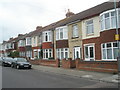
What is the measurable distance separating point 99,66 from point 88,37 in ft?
20.9

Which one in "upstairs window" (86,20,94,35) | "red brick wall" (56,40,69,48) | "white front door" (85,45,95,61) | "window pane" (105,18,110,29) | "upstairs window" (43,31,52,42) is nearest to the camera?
"window pane" (105,18,110,29)

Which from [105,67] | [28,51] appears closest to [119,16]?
[105,67]

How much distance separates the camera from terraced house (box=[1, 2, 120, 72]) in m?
19.0

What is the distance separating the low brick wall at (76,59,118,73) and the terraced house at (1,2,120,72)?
7.52 feet

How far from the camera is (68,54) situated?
2691 cm

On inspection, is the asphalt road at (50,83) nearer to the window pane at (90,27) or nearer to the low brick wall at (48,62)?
the window pane at (90,27)

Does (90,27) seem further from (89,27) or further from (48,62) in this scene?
(48,62)

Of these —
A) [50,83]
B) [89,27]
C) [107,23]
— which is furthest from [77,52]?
[50,83]

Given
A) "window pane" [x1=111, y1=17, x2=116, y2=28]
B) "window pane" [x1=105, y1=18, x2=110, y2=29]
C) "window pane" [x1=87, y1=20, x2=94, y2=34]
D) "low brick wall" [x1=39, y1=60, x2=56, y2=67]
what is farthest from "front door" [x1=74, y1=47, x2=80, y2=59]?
"window pane" [x1=111, y1=17, x2=116, y2=28]

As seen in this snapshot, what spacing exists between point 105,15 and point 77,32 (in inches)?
247

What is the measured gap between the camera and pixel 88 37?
23078mm

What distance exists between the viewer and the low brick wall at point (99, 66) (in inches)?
628

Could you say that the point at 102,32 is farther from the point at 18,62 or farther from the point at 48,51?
the point at 48,51

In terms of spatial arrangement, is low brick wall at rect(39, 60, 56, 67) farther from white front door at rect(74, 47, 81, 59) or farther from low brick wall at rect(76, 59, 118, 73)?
low brick wall at rect(76, 59, 118, 73)
